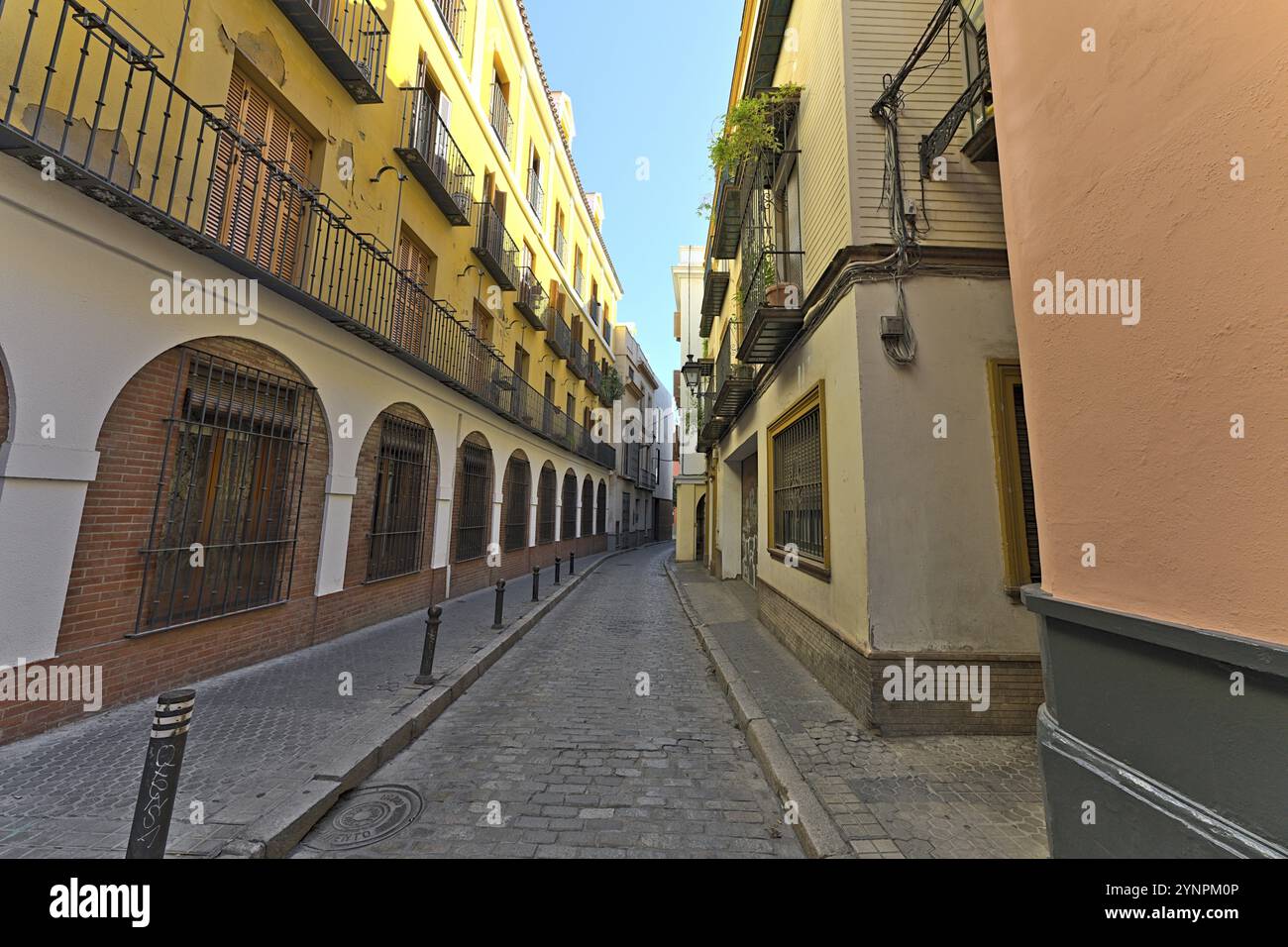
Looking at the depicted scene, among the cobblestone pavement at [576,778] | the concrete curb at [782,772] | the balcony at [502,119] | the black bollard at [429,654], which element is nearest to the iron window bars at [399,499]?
the black bollard at [429,654]

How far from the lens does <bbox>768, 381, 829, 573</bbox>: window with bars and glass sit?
230 inches

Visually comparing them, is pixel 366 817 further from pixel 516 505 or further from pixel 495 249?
pixel 516 505

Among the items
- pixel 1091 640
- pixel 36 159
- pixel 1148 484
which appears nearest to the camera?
pixel 1148 484

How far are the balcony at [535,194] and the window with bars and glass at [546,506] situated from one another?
8103 millimetres

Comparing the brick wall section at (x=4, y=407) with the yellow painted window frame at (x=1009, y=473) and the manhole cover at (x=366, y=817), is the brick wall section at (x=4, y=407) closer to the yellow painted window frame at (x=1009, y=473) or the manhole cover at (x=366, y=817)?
the manhole cover at (x=366, y=817)

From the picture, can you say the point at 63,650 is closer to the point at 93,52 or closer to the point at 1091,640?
the point at 93,52

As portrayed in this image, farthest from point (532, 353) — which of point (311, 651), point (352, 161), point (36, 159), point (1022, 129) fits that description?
point (1022, 129)

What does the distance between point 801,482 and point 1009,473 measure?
8.50ft

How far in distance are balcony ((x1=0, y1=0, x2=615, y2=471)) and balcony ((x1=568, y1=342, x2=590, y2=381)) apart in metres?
11.1

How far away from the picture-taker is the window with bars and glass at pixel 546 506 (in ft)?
54.4

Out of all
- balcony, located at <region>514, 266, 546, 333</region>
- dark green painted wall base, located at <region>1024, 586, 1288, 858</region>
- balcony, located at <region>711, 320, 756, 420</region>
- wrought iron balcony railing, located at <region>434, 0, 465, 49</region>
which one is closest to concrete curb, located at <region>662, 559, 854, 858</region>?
dark green painted wall base, located at <region>1024, 586, 1288, 858</region>

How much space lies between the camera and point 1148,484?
2045 mm

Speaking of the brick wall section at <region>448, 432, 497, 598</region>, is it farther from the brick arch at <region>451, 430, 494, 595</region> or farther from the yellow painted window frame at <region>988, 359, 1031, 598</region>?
the yellow painted window frame at <region>988, 359, 1031, 598</region>
